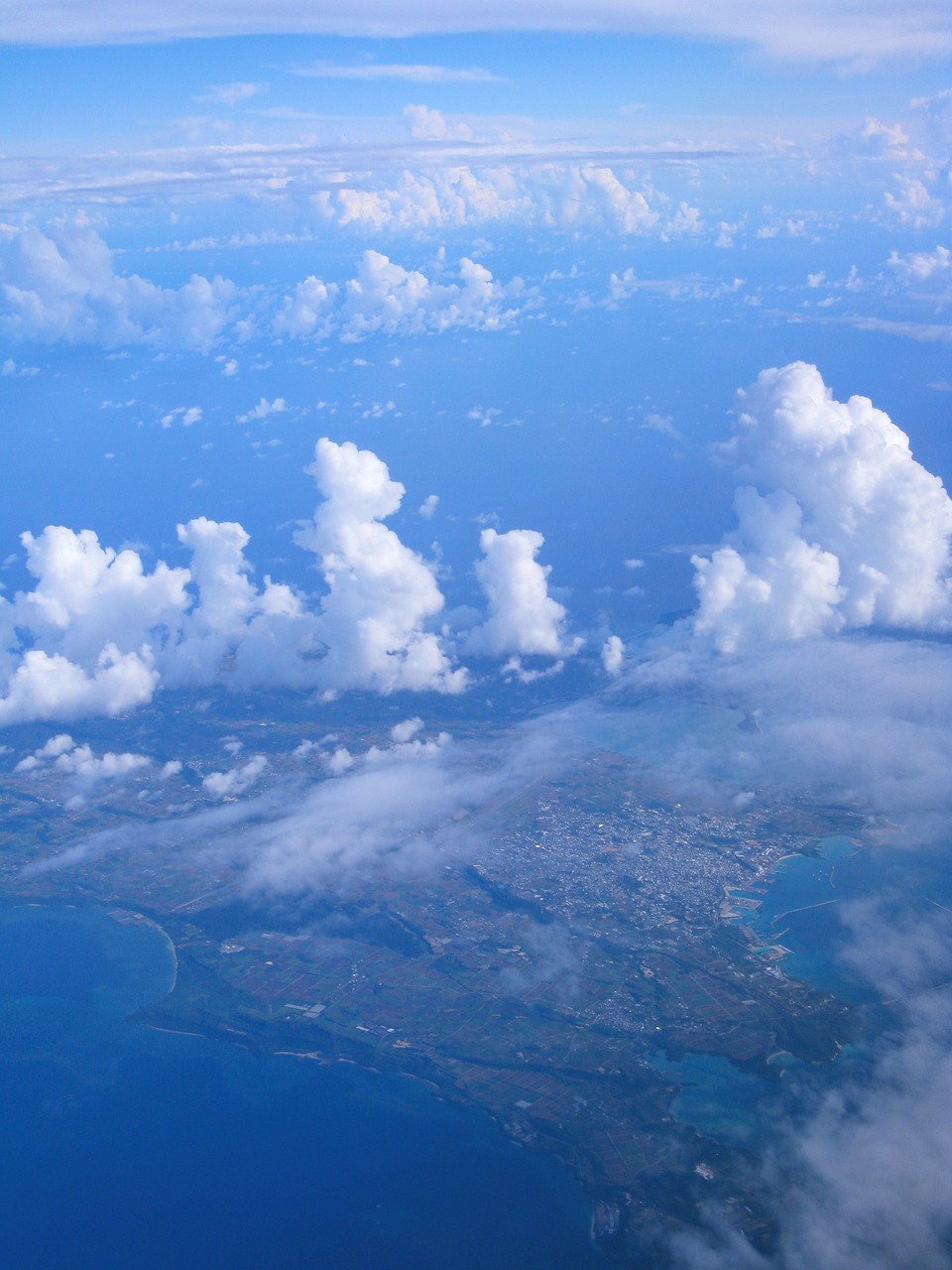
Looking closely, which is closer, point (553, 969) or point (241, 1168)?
point (241, 1168)

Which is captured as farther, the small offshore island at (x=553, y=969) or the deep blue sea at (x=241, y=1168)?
the small offshore island at (x=553, y=969)

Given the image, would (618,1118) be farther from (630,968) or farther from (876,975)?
(876,975)

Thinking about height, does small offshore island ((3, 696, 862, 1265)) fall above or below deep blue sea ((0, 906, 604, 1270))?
above

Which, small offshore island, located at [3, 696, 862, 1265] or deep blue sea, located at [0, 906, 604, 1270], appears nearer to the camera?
deep blue sea, located at [0, 906, 604, 1270]

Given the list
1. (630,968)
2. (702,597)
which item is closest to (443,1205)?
(630,968)

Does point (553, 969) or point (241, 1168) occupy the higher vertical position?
point (553, 969)
